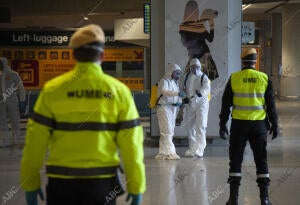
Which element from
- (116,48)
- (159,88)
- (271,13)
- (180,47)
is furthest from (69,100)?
(271,13)

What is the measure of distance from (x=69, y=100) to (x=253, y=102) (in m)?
4.08

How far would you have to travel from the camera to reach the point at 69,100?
12.1ft

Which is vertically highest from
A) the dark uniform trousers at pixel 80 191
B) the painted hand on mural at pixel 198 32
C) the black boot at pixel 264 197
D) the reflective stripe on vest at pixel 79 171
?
the painted hand on mural at pixel 198 32

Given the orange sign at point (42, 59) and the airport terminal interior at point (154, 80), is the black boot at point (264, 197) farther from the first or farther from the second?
the orange sign at point (42, 59)

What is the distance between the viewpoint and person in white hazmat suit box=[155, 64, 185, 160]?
38.3ft

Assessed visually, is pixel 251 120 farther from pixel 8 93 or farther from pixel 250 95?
pixel 8 93

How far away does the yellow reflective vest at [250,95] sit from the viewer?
7.32m

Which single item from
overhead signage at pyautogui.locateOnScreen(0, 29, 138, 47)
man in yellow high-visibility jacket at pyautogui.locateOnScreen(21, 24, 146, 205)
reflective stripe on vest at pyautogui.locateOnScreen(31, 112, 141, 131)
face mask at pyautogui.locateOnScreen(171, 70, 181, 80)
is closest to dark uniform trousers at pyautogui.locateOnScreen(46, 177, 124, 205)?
man in yellow high-visibility jacket at pyautogui.locateOnScreen(21, 24, 146, 205)

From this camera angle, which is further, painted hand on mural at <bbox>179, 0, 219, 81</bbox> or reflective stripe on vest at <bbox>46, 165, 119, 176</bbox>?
painted hand on mural at <bbox>179, 0, 219, 81</bbox>

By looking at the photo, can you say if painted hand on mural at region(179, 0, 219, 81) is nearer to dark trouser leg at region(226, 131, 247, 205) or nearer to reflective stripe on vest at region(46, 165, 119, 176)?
dark trouser leg at region(226, 131, 247, 205)

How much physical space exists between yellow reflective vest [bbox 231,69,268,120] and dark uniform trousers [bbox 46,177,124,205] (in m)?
3.87

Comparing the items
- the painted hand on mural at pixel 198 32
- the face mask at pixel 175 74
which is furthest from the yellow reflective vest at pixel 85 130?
the painted hand on mural at pixel 198 32

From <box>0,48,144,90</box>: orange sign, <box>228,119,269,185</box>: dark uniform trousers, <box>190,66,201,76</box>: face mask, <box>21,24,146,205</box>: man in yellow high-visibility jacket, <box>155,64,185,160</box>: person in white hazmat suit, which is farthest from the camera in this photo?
<box>0,48,144,90</box>: orange sign

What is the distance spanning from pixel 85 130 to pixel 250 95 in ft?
13.2
